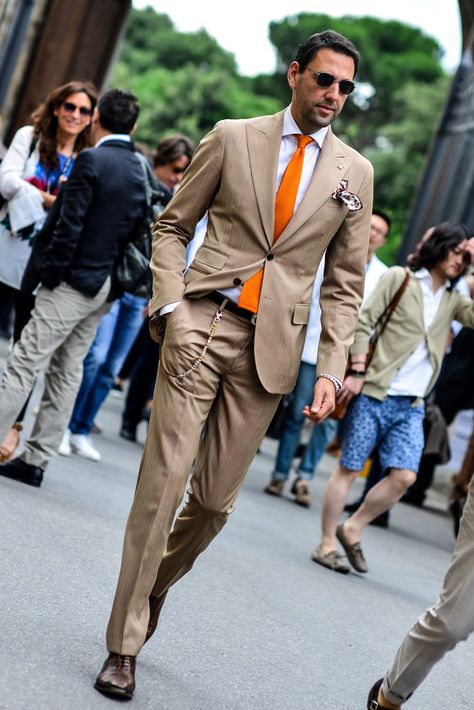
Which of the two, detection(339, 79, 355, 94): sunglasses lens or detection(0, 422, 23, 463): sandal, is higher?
detection(339, 79, 355, 94): sunglasses lens

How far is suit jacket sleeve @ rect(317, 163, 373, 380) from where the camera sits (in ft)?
15.3

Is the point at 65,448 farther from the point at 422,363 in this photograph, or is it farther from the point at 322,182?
the point at 322,182

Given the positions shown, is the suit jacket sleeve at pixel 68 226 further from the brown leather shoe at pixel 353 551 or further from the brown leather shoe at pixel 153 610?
the brown leather shoe at pixel 153 610

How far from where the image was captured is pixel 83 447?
933 cm

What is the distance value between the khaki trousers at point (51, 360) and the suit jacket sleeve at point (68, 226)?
0.13 meters

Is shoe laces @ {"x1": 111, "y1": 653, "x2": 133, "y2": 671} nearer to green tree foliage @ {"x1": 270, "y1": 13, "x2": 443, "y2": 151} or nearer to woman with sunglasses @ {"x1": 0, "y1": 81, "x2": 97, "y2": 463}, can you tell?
woman with sunglasses @ {"x1": 0, "y1": 81, "x2": 97, "y2": 463}

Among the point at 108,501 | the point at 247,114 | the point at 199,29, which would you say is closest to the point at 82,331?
the point at 108,501

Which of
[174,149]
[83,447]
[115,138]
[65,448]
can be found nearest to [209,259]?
[115,138]

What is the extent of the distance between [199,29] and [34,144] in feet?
215

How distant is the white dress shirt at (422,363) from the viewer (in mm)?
7988

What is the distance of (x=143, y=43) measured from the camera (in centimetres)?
7381

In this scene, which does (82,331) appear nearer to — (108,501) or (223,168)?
(108,501)

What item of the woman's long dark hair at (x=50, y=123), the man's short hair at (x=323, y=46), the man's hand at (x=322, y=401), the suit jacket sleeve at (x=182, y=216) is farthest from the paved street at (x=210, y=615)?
the man's short hair at (x=323, y=46)

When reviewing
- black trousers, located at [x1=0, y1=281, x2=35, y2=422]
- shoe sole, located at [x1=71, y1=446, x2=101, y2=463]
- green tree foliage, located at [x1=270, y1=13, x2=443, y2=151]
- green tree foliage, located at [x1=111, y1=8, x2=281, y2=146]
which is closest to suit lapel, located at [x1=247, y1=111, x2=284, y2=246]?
black trousers, located at [x1=0, y1=281, x2=35, y2=422]
